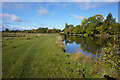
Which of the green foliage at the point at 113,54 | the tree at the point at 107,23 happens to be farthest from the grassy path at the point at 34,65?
the tree at the point at 107,23

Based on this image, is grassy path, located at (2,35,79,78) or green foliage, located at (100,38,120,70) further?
grassy path, located at (2,35,79,78)

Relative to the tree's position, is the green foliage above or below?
below

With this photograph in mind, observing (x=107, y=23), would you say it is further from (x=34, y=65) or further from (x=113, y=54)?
(x=34, y=65)

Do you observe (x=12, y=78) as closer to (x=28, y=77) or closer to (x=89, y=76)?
(x=28, y=77)

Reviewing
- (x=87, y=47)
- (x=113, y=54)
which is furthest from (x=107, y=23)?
(x=113, y=54)

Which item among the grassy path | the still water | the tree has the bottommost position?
the grassy path

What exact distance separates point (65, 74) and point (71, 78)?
2.60 feet

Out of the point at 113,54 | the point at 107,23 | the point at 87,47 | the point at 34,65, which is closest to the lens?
the point at 113,54

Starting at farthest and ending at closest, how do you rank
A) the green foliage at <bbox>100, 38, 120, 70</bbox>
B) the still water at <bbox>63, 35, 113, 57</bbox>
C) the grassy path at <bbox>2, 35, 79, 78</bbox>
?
the still water at <bbox>63, 35, 113, 57</bbox>, the grassy path at <bbox>2, 35, 79, 78</bbox>, the green foliage at <bbox>100, 38, 120, 70</bbox>

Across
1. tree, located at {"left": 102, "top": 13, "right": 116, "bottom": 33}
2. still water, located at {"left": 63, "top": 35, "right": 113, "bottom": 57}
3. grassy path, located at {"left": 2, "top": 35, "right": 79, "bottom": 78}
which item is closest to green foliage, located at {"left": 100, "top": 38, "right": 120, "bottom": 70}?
still water, located at {"left": 63, "top": 35, "right": 113, "bottom": 57}

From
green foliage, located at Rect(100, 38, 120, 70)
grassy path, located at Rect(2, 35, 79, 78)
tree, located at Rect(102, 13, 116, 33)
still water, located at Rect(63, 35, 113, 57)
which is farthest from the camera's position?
tree, located at Rect(102, 13, 116, 33)

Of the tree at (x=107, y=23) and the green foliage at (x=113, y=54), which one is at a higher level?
the tree at (x=107, y=23)

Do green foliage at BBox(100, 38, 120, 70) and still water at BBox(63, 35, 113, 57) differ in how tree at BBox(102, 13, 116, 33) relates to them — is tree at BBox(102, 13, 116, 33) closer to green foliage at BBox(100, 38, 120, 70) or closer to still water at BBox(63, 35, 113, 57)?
still water at BBox(63, 35, 113, 57)

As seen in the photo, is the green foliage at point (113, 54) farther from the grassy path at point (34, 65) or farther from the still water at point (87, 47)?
the grassy path at point (34, 65)
